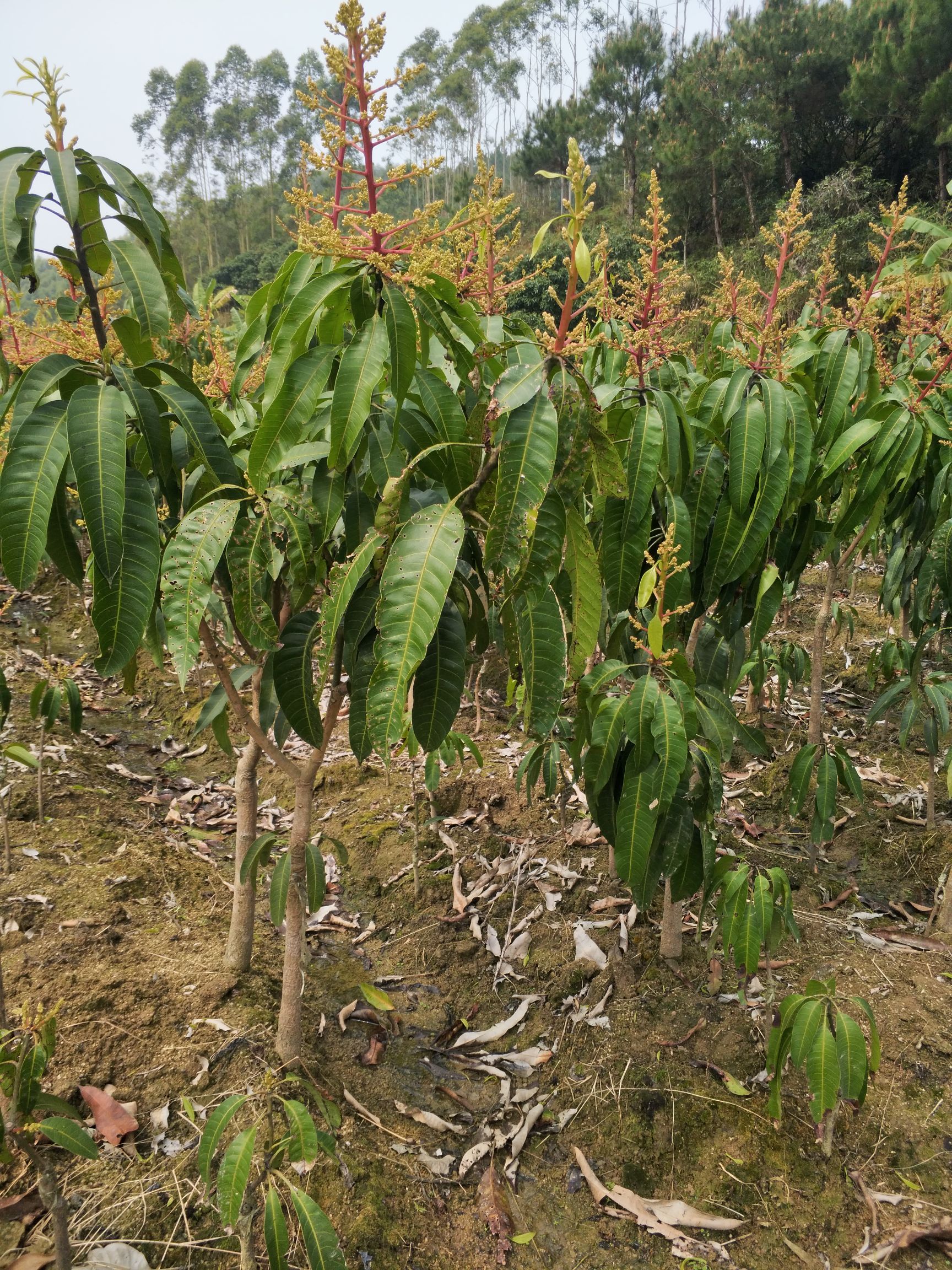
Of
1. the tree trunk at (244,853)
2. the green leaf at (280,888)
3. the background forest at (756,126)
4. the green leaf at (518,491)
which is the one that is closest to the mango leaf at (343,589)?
the green leaf at (518,491)

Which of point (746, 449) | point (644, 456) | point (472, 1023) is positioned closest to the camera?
point (644, 456)

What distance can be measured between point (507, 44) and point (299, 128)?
1211 cm

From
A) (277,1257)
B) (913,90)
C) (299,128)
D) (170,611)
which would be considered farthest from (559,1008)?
(299,128)

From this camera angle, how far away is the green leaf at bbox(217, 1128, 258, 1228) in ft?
4.17

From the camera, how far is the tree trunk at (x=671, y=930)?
2.50 m

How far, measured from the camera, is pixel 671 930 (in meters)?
2.52

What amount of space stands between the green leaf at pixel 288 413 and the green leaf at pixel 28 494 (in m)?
0.28

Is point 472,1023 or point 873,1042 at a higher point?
point 873,1042

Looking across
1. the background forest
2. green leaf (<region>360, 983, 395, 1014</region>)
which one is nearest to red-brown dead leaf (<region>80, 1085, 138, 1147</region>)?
green leaf (<region>360, 983, 395, 1014</region>)

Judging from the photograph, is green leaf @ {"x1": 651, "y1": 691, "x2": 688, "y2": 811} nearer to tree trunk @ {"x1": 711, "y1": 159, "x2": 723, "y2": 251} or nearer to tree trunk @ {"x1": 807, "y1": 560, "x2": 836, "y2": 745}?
tree trunk @ {"x1": 807, "y1": 560, "x2": 836, "y2": 745}

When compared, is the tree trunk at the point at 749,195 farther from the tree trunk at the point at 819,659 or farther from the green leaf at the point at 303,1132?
the green leaf at the point at 303,1132

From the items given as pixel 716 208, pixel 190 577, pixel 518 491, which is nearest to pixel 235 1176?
pixel 190 577

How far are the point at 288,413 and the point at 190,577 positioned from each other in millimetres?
306

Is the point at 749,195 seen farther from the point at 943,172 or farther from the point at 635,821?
the point at 635,821
